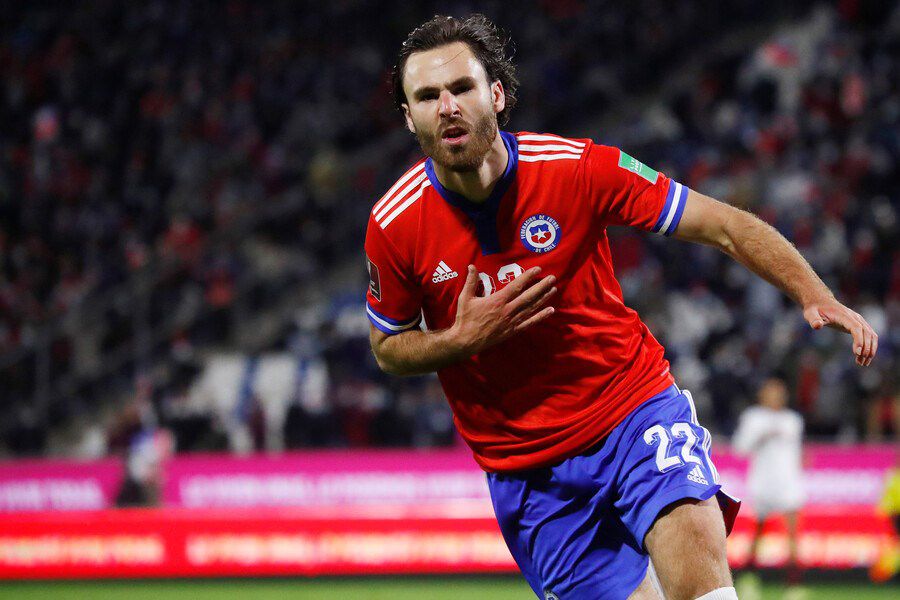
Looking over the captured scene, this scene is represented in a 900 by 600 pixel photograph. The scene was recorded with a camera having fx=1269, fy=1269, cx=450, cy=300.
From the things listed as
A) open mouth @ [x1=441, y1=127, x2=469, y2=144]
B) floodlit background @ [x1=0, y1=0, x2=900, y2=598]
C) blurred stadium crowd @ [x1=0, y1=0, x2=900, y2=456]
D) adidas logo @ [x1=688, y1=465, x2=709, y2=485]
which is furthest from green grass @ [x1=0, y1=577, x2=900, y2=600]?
open mouth @ [x1=441, y1=127, x2=469, y2=144]

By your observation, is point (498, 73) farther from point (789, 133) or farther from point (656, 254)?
point (789, 133)

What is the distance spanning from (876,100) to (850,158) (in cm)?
114

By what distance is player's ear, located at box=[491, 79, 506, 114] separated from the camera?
4.26 metres

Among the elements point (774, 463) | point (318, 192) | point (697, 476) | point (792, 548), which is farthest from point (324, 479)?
point (697, 476)

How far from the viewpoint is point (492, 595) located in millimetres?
10984

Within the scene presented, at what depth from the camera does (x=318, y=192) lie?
58.0ft

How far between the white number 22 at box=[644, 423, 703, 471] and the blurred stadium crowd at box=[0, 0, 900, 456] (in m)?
9.80

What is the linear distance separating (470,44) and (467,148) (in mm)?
390

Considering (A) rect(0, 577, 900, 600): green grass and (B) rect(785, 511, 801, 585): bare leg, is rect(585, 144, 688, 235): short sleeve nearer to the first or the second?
(A) rect(0, 577, 900, 600): green grass

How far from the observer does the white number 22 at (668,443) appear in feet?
13.2

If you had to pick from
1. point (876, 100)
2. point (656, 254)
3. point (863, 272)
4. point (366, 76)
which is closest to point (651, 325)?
point (656, 254)

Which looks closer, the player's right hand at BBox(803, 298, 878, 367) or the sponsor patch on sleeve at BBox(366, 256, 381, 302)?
the player's right hand at BBox(803, 298, 878, 367)

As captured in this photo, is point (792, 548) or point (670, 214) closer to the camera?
point (670, 214)

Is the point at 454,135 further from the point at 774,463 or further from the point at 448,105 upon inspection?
the point at 774,463
